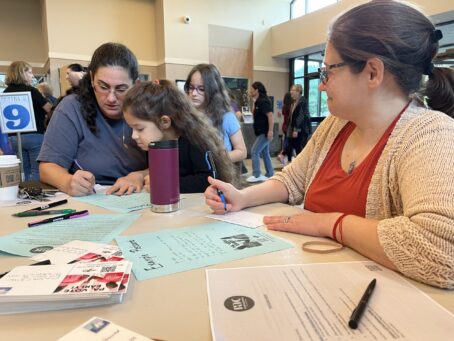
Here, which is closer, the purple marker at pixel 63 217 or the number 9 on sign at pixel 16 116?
the purple marker at pixel 63 217

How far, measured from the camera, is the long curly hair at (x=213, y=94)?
7.93ft

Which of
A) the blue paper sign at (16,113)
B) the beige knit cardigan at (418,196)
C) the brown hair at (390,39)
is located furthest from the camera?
the blue paper sign at (16,113)

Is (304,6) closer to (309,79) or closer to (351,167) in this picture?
(309,79)

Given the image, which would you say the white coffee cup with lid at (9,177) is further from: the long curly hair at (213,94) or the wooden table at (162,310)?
the long curly hair at (213,94)

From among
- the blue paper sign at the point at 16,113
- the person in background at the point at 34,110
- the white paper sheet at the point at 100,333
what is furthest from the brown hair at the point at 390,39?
the person in background at the point at 34,110

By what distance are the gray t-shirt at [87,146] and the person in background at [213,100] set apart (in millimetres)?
917

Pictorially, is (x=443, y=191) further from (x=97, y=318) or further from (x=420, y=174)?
(x=97, y=318)

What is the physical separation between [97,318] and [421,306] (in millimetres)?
463

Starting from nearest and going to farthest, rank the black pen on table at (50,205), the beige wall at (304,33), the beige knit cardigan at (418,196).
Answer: the beige knit cardigan at (418,196)
the black pen on table at (50,205)
the beige wall at (304,33)

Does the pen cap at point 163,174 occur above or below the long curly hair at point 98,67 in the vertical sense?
below

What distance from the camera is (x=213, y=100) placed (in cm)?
246

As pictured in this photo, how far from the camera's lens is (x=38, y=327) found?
47 centimetres

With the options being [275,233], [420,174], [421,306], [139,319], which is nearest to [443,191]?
[420,174]

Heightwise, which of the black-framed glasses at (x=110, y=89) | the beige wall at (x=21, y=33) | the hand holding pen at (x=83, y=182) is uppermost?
the beige wall at (x=21, y=33)
